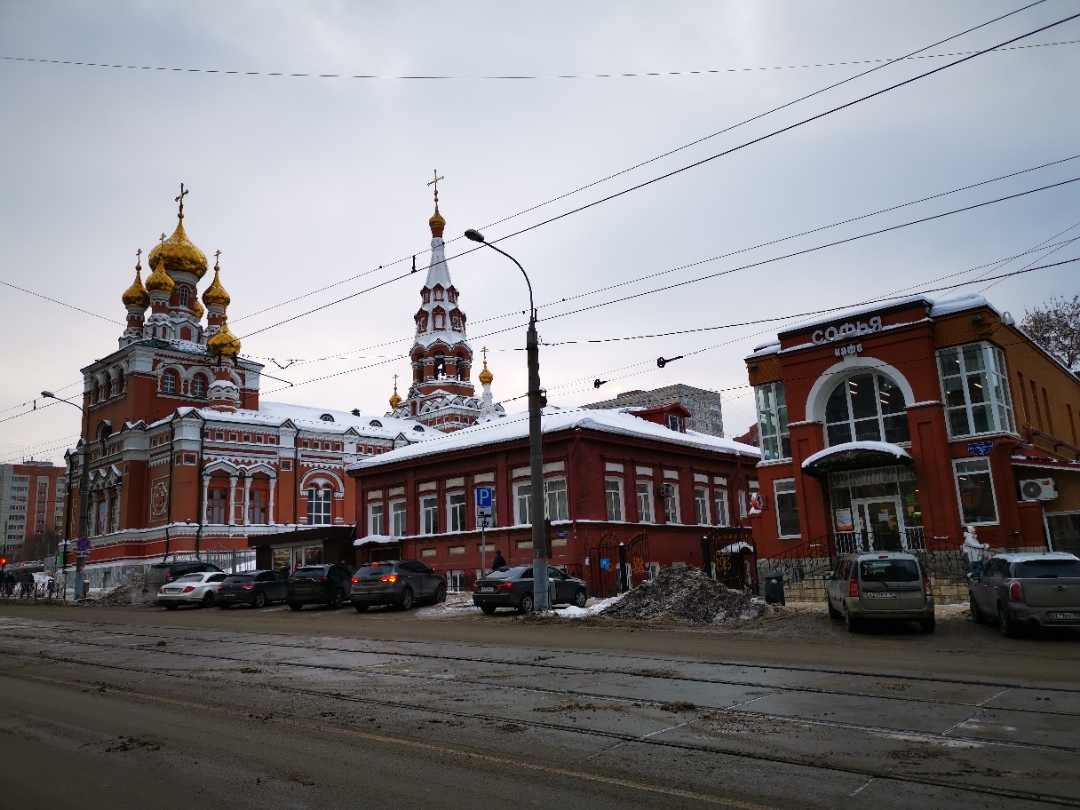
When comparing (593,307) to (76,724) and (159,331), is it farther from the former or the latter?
(159,331)

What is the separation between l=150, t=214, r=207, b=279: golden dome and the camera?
2544 inches

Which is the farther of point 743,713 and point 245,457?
point 245,457

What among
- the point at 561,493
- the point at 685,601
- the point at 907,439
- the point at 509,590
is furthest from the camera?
the point at 561,493

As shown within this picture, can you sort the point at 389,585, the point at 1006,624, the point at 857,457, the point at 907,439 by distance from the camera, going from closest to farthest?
the point at 1006,624, the point at 857,457, the point at 389,585, the point at 907,439

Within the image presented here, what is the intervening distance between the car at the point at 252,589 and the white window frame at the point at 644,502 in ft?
48.8

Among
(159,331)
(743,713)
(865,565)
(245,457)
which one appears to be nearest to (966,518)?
(865,565)

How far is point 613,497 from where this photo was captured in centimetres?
3359

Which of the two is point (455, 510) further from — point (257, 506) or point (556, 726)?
point (556, 726)

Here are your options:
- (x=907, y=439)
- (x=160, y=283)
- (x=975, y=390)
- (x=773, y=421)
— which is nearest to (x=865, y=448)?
(x=907, y=439)

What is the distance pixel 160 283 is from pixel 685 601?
56.7m

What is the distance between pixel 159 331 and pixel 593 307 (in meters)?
52.3

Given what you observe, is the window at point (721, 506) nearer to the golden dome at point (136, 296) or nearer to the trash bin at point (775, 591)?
the trash bin at point (775, 591)

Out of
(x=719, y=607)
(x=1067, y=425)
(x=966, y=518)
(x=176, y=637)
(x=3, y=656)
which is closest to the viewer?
(x=3, y=656)

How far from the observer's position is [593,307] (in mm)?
20828
